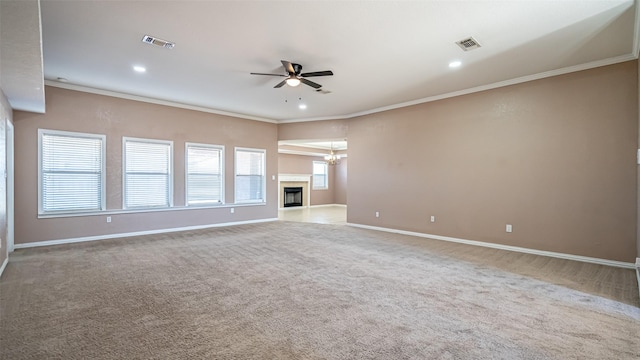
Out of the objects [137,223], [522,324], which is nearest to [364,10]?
[522,324]

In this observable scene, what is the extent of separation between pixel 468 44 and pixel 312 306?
3793 millimetres

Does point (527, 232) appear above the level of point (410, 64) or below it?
below

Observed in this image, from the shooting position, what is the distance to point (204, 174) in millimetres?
7535

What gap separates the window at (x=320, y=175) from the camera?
13727 mm

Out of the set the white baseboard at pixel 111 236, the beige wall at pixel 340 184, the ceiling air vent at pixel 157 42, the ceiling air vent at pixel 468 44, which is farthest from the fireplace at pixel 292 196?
the ceiling air vent at pixel 468 44

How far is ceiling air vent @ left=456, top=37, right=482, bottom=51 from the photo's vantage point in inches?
148

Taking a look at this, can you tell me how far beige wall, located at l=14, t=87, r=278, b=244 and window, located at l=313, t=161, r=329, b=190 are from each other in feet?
17.7

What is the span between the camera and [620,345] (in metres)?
2.21

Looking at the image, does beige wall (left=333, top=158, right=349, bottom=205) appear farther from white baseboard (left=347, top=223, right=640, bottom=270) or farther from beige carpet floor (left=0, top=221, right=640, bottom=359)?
beige carpet floor (left=0, top=221, right=640, bottom=359)

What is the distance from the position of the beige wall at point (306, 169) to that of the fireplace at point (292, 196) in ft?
1.14

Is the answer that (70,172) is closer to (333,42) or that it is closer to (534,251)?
(333,42)

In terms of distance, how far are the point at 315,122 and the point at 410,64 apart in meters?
4.30

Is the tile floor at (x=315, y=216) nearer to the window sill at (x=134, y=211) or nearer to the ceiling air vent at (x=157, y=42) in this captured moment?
the window sill at (x=134, y=211)

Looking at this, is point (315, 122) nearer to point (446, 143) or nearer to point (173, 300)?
point (446, 143)
